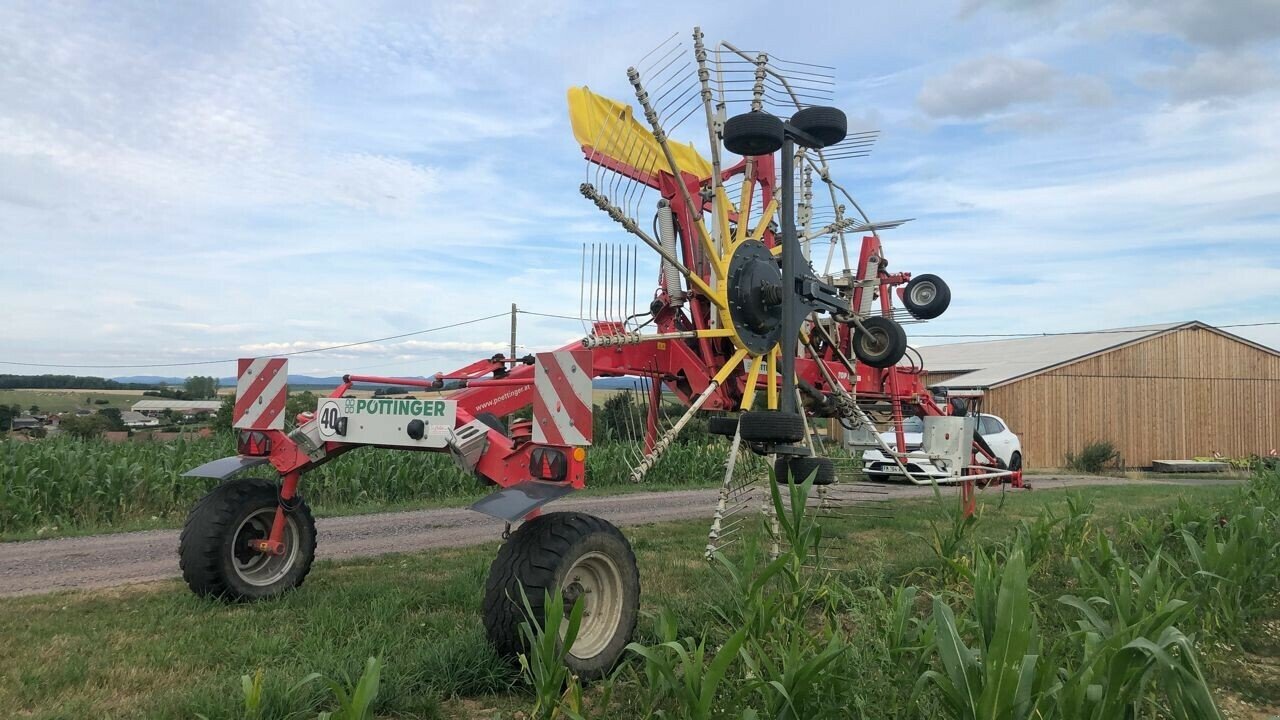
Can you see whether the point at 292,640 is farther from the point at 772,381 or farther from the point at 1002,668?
the point at 772,381

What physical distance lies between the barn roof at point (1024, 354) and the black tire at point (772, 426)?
18135mm

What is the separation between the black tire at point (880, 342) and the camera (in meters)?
7.00

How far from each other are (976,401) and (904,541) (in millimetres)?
8345

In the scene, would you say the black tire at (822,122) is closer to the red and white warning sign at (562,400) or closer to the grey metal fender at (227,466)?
the red and white warning sign at (562,400)

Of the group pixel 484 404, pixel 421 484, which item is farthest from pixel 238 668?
pixel 421 484

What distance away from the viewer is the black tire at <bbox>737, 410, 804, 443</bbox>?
497 cm

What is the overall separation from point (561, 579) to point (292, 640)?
1.57 m

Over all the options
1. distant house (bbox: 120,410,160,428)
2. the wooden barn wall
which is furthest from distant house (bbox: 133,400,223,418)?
the wooden barn wall

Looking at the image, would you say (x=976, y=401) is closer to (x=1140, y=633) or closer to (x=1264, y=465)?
(x=1264, y=465)

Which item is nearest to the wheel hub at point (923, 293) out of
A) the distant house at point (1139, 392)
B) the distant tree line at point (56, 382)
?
the distant house at point (1139, 392)

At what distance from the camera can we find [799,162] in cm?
705

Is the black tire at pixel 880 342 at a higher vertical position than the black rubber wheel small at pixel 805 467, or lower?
higher

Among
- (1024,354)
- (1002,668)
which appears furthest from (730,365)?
(1024,354)

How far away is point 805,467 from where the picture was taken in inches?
198
